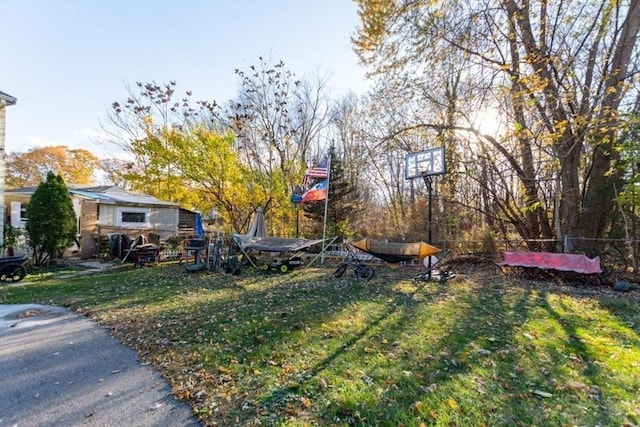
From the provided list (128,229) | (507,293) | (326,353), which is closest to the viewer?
(326,353)

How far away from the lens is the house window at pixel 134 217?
13.9m

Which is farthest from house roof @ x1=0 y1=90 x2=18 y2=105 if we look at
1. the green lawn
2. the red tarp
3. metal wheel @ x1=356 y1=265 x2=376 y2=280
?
the red tarp

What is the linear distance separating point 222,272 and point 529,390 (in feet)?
27.9

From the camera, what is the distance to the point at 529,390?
9.46ft

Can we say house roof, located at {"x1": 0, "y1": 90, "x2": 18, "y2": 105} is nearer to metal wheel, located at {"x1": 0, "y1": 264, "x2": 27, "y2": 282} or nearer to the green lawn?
metal wheel, located at {"x1": 0, "y1": 264, "x2": 27, "y2": 282}

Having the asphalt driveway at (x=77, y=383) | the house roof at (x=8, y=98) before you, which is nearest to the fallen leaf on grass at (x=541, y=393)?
the asphalt driveway at (x=77, y=383)

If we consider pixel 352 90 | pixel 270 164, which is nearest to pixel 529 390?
pixel 270 164

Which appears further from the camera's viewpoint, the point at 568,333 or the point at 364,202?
the point at 364,202

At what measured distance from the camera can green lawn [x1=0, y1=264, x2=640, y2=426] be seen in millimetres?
2613

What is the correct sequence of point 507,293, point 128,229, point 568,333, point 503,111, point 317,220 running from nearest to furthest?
point 568,333 < point 507,293 < point 503,111 < point 128,229 < point 317,220

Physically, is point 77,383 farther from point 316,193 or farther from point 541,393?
point 316,193

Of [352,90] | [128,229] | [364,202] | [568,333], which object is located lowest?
[568,333]

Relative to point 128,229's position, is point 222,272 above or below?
below

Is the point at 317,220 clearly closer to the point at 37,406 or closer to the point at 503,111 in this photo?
the point at 503,111
